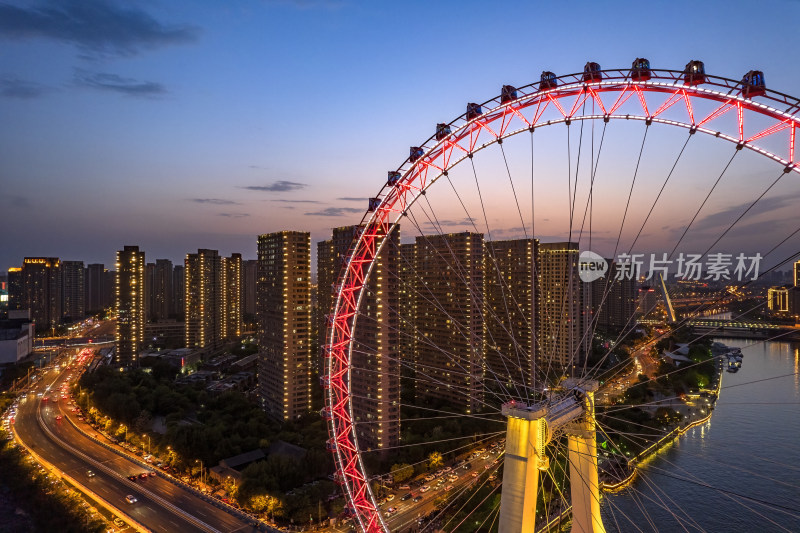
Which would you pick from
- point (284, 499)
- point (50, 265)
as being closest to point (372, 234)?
point (284, 499)

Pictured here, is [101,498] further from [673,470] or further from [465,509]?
[673,470]

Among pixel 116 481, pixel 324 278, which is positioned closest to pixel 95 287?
pixel 324 278

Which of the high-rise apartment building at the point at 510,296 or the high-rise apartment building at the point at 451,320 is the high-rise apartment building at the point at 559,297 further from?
the high-rise apartment building at the point at 451,320

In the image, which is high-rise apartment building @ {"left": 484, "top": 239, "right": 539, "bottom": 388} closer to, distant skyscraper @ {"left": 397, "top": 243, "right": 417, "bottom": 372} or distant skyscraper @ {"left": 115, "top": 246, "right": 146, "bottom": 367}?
distant skyscraper @ {"left": 397, "top": 243, "right": 417, "bottom": 372}

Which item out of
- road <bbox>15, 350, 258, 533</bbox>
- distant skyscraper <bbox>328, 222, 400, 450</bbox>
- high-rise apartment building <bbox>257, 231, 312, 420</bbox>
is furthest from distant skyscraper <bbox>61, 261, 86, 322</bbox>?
distant skyscraper <bbox>328, 222, 400, 450</bbox>

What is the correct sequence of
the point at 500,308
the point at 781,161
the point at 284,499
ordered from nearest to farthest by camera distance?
1. the point at 781,161
2. the point at 284,499
3. the point at 500,308

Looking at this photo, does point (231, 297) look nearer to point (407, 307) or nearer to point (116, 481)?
point (407, 307)

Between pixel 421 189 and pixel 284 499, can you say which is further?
pixel 284 499

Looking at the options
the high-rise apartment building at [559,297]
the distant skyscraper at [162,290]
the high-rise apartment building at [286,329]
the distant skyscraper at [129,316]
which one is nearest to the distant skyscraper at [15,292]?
the distant skyscraper at [162,290]
